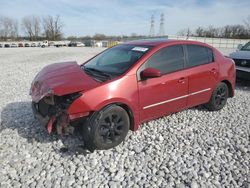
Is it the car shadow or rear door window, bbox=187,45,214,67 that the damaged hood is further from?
rear door window, bbox=187,45,214,67

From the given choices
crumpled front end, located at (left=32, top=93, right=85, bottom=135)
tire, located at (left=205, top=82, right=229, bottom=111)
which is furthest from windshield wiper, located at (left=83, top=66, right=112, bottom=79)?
tire, located at (left=205, top=82, right=229, bottom=111)

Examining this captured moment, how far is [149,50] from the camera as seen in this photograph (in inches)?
167

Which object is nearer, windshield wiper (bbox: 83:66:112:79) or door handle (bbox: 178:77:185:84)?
windshield wiper (bbox: 83:66:112:79)

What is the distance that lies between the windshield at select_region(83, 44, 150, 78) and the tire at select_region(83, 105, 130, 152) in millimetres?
623

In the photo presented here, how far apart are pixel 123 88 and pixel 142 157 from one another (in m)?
1.08

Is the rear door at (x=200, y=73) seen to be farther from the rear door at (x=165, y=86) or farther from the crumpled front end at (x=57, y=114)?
the crumpled front end at (x=57, y=114)

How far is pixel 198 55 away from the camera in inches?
198

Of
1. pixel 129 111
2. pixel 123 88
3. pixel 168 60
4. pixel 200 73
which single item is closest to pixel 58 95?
pixel 123 88

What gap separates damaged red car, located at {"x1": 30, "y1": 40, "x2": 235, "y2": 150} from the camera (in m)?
3.53

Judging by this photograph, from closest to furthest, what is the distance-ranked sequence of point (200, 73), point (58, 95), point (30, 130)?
point (58, 95) < point (30, 130) < point (200, 73)

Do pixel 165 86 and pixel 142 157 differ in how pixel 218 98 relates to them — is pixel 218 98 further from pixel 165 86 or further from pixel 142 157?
pixel 142 157

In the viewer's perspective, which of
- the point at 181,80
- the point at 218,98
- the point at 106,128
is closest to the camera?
the point at 106,128

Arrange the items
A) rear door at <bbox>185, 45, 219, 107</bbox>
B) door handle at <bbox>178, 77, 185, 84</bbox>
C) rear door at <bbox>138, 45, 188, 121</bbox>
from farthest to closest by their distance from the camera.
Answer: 1. rear door at <bbox>185, 45, 219, 107</bbox>
2. door handle at <bbox>178, 77, 185, 84</bbox>
3. rear door at <bbox>138, 45, 188, 121</bbox>

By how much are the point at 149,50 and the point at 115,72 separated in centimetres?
74
